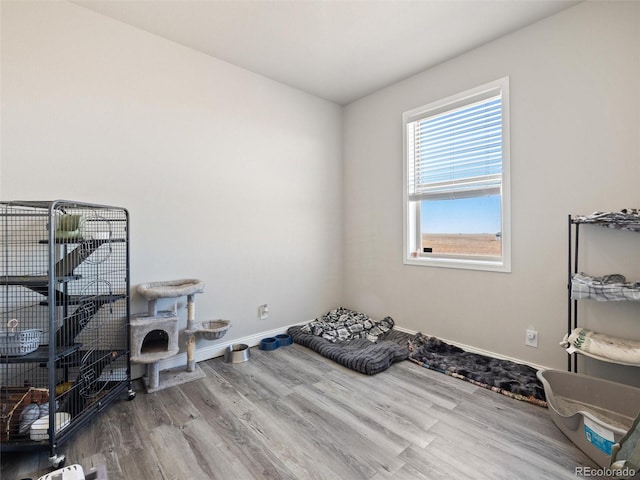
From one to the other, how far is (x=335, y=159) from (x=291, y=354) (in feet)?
7.41

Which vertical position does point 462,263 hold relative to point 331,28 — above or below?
below

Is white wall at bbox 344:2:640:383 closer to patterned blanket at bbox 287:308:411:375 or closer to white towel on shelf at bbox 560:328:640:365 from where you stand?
white towel on shelf at bbox 560:328:640:365

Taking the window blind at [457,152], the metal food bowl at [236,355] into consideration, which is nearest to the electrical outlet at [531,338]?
the window blind at [457,152]

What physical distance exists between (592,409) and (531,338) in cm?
57

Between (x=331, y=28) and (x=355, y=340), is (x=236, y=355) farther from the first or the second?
(x=331, y=28)

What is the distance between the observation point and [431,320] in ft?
9.52

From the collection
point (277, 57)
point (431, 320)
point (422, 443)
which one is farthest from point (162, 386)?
point (277, 57)

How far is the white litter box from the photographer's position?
137 centimetres

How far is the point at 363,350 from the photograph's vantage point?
103 inches

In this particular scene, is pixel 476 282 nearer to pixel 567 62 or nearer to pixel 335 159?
pixel 567 62

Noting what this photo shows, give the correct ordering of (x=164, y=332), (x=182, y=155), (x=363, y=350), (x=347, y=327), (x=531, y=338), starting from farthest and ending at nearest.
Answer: (x=347, y=327)
(x=363, y=350)
(x=182, y=155)
(x=531, y=338)
(x=164, y=332)

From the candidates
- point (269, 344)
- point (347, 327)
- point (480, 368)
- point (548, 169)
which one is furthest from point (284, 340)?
point (548, 169)

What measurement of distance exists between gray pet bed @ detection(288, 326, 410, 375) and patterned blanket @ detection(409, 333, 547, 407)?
14 centimetres

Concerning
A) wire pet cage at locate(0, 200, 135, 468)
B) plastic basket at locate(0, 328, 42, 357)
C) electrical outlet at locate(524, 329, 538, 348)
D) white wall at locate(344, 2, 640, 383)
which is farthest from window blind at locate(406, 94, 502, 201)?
plastic basket at locate(0, 328, 42, 357)
